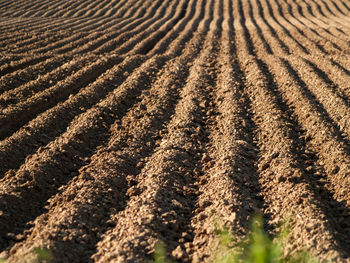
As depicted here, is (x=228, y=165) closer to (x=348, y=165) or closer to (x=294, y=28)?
(x=348, y=165)

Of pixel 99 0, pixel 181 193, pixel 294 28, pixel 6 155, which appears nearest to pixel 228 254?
pixel 181 193

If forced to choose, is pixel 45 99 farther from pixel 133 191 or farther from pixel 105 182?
pixel 133 191

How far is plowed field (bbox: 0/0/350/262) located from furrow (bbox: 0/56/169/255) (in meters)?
0.02

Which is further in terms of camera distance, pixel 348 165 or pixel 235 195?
pixel 348 165

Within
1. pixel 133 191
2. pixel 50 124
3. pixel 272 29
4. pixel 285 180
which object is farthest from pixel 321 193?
pixel 272 29

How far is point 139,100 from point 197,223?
4.27 meters

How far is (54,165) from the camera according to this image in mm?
4793

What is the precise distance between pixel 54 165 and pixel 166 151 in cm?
165

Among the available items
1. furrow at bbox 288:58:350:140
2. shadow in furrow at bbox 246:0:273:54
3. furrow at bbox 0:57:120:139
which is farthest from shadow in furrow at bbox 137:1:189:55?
furrow at bbox 288:58:350:140

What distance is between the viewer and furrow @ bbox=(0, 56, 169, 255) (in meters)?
3.92

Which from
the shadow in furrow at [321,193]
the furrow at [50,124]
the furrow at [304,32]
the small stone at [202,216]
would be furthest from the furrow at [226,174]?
the furrow at [304,32]

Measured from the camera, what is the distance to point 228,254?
2.96m

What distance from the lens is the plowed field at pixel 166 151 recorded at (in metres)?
3.47

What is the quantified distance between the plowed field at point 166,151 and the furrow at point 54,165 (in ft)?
0.07
